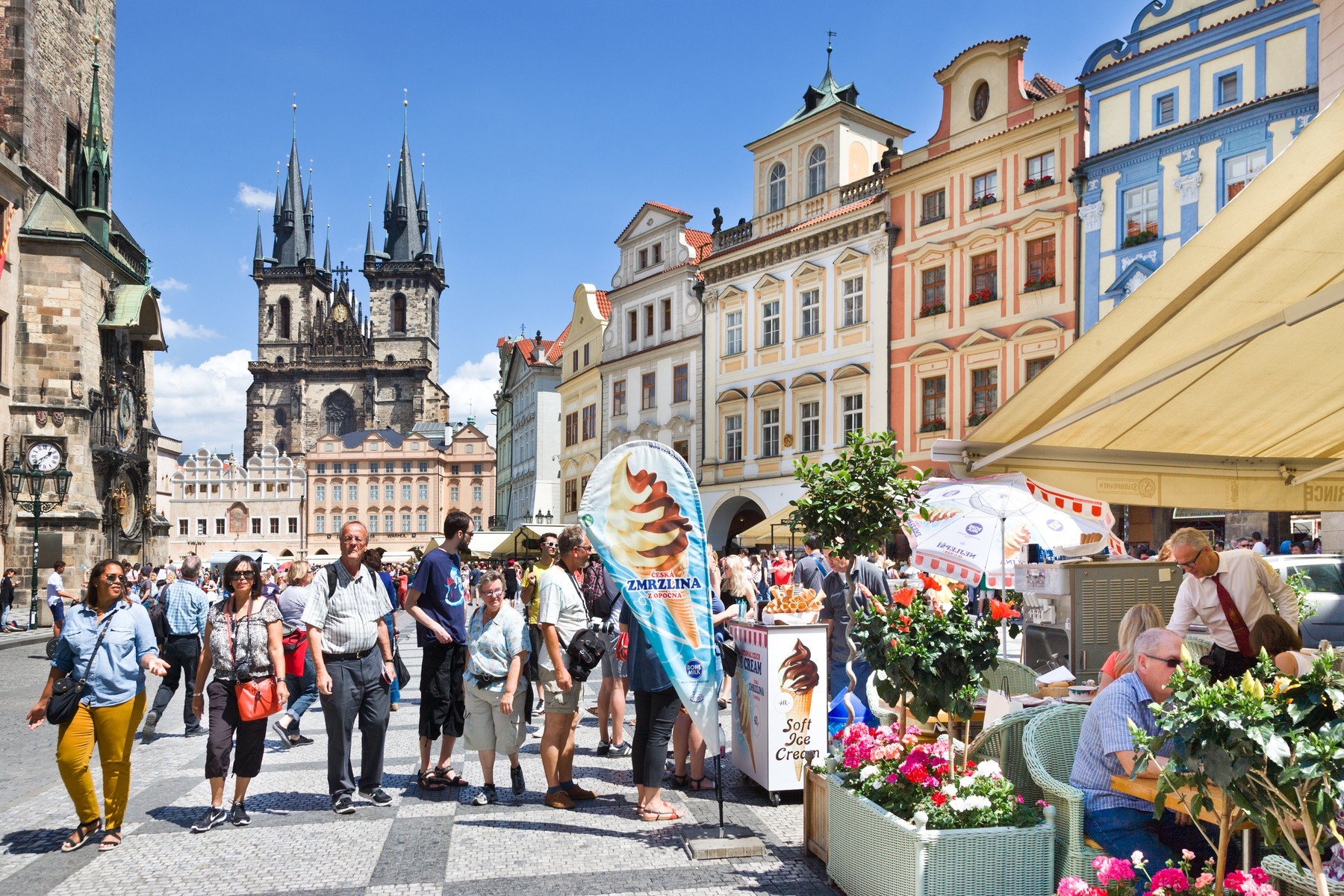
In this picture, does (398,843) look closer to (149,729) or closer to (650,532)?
(650,532)

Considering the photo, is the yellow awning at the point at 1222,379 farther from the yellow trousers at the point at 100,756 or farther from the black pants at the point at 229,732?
the yellow trousers at the point at 100,756

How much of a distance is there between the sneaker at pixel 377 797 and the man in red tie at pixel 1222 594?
482 centimetres

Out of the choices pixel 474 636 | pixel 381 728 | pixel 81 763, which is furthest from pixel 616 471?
pixel 81 763

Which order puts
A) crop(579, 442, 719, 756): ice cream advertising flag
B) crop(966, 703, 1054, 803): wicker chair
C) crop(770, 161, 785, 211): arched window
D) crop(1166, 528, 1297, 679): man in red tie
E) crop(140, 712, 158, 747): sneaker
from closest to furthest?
crop(966, 703, 1054, 803): wicker chair < crop(579, 442, 719, 756): ice cream advertising flag < crop(1166, 528, 1297, 679): man in red tie < crop(140, 712, 158, 747): sneaker < crop(770, 161, 785, 211): arched window

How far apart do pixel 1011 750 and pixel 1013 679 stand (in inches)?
78.6

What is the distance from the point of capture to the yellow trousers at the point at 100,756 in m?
5.96

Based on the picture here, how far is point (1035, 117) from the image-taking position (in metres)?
24.6

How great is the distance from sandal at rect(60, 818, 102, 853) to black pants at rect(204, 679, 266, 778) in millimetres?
624

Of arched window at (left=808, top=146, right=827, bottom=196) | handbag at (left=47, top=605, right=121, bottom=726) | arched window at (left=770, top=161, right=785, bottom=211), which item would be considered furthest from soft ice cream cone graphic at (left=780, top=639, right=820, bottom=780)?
arched window at (left=770, top=161, right=785, bottom=211)

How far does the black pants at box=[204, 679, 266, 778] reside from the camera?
251 inches

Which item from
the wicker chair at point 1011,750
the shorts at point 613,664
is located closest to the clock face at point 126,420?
the shorts at point 613,664

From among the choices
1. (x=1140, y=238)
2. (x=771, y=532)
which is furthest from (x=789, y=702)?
(x=1140, y=238)

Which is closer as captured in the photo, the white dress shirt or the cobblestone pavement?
the cobblestone pavement

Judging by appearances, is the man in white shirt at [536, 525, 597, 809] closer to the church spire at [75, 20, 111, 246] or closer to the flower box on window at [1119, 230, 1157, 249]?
the flower box on window at [1119, 230, 1157, 249]
